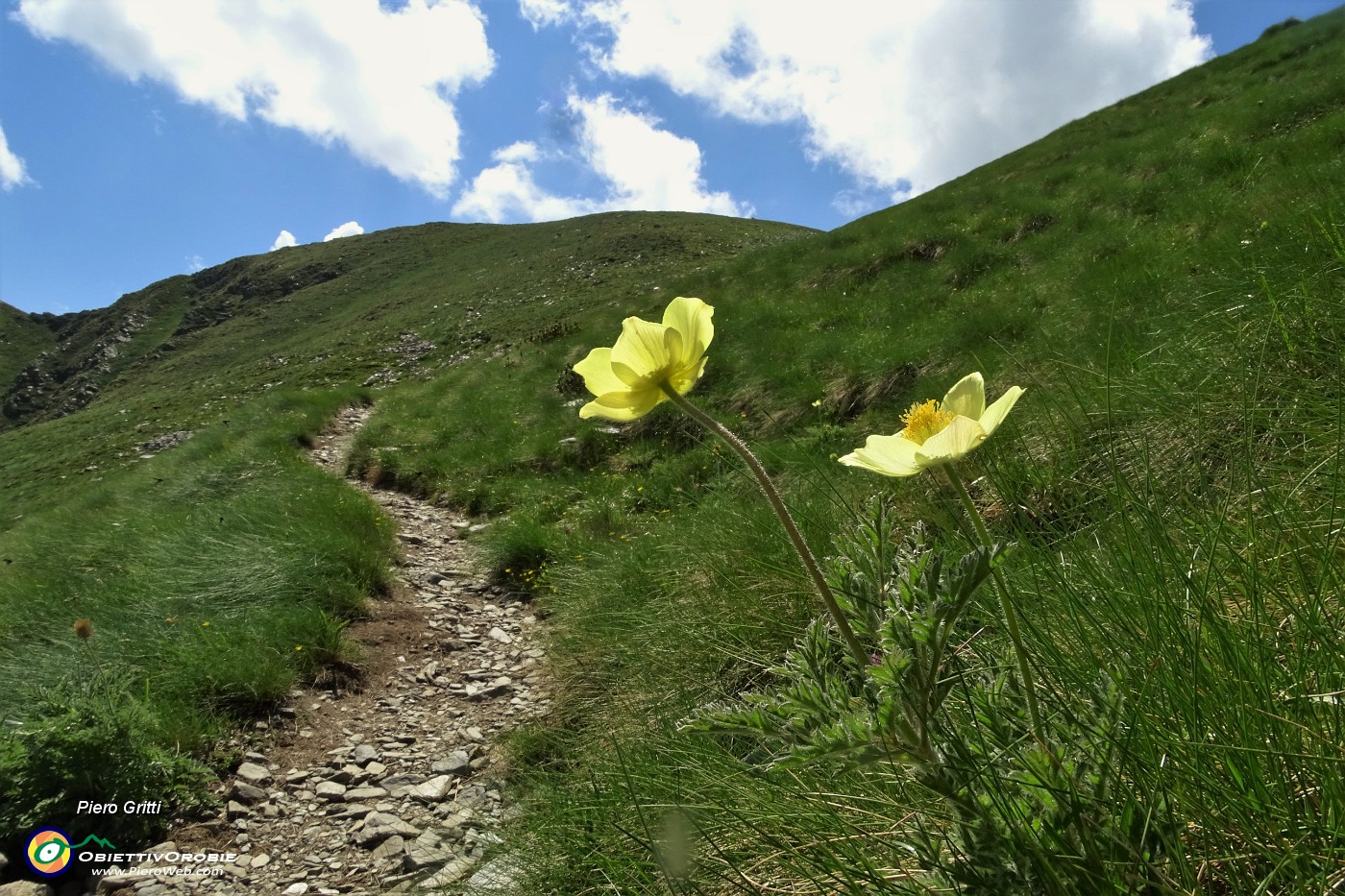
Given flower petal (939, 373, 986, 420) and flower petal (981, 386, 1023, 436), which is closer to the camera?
flower petal (981, 386, 1023, 436)

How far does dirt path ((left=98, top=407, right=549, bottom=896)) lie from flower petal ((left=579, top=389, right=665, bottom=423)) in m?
2.03

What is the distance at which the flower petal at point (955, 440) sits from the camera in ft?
4.44

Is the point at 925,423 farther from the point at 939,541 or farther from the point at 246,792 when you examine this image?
the point at 246,792

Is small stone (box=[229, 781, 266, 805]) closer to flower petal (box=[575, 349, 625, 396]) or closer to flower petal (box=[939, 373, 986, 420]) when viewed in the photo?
flower petal (box=[575, 349, 625, 396])

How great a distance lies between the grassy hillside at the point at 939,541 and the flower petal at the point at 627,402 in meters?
0.60

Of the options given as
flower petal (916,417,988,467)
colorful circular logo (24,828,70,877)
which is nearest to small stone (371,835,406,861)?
colorful circular logo (24,828,70,877)

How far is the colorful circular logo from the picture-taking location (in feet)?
10.9

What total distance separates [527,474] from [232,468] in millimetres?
4942

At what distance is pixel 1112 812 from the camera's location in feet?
4.26

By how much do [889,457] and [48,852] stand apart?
14.5 ft

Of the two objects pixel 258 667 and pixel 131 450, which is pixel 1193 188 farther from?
pixel 131 450

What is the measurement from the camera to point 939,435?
4.49 ft

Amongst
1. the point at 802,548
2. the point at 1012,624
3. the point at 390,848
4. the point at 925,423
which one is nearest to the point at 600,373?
the point at 802,548

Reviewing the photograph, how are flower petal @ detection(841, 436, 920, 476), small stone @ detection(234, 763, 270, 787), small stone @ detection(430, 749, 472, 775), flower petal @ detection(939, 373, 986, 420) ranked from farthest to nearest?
small stone @ detection(430, 749, 472, 775) → small stone @ detection(234, 763, 270, 787) → flower petal @ detection(939, 373, 986, 420) → flower petal @ detection(841, 436, 920, 476)
